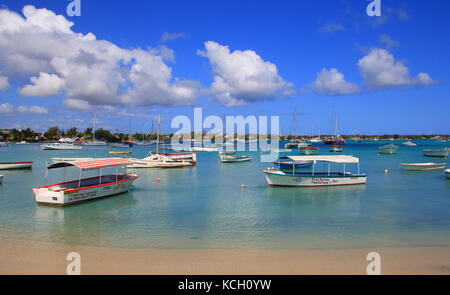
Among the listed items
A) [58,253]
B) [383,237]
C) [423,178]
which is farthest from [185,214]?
[423,178]

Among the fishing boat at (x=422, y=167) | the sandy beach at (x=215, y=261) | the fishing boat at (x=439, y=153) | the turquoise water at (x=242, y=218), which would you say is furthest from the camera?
the fishing boat at (x=439, y=153)

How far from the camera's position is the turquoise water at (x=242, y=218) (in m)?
12.6

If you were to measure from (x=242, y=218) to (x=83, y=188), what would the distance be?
9714 millimetres

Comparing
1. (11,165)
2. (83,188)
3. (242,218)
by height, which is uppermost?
(83,188)

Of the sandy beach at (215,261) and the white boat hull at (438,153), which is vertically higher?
the white boat hull at (438,153)

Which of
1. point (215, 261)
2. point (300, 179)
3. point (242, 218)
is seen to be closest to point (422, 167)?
point (300, 179)

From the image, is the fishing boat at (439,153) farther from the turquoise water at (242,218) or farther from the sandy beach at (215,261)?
the sandy beach at (215,261)

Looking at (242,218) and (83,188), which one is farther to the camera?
(83,188)

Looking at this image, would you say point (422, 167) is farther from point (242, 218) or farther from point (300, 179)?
point (242, 218)

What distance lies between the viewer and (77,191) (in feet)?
60.8

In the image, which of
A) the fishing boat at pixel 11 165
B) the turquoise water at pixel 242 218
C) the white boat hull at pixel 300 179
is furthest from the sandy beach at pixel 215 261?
the fishing boat at pixel 11 165

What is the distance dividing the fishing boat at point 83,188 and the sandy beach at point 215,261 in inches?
254
